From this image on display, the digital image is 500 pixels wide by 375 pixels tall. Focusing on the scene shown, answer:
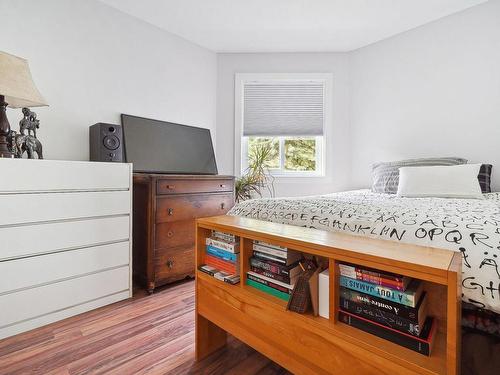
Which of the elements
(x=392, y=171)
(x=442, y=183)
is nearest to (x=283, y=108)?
(x=392, y=171)

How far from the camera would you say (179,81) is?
284cm

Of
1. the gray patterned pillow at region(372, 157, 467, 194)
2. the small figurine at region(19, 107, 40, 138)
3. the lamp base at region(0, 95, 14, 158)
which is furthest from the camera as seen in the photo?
the gray patterned pillow at region(372, 157, 467, 194)

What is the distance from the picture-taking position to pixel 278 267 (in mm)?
1093

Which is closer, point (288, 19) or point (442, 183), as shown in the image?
point (442, 183)

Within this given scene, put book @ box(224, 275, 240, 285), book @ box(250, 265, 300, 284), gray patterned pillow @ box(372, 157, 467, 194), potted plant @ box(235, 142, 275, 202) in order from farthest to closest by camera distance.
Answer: potted plant @ box(235, 142, 275, 202)
gray patterned pillow @ box(372, 157, 467, 194)
book @ box(224, 275, 240, 285)
book @ box(250, 265, 300, 284)

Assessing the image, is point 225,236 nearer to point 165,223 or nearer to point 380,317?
point 380,317

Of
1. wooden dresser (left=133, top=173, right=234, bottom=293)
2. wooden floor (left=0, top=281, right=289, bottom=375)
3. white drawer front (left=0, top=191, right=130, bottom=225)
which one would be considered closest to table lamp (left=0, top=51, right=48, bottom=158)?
white drawer front (left=0, top=191, right=130, bottom=225)

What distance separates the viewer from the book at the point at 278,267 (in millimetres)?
1074

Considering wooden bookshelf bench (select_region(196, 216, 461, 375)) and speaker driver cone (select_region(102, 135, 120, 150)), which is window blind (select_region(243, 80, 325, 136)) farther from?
wooden bookshelf bench (select_region(196, 216, 461, 375))

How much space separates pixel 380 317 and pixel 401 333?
6 centimetres

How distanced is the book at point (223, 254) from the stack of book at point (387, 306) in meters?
0.49

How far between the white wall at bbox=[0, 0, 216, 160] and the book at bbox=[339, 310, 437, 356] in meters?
2.18

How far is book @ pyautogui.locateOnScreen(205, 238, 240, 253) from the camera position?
124cm

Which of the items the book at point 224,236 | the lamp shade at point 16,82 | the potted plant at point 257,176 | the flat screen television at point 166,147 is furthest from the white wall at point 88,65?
the book at point 224,236
